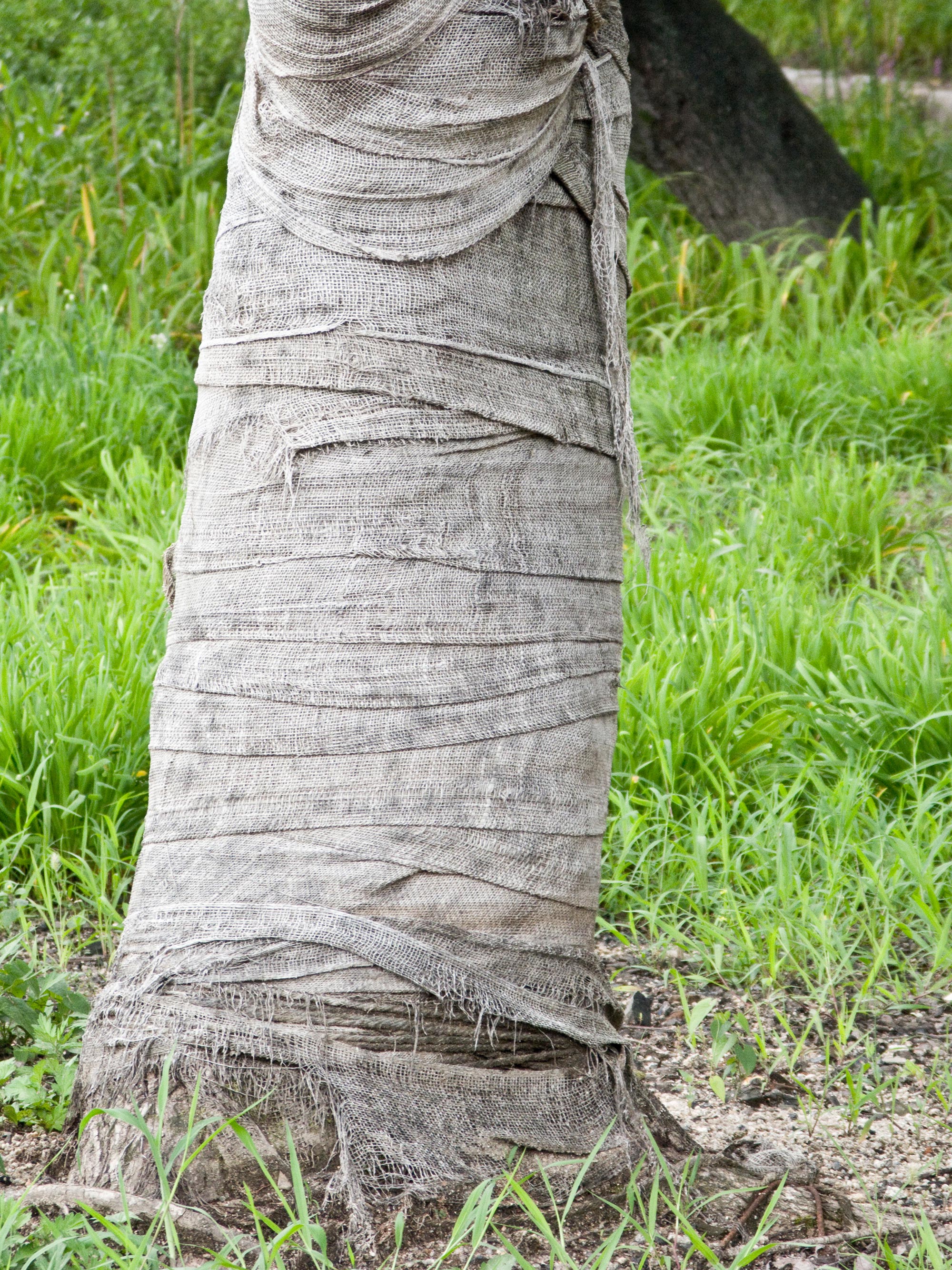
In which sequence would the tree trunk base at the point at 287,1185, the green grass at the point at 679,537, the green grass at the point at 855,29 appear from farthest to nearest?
the green grass at the point at 855,29 → the green grass at the point at 679,537 → the tree trunk base at the point at 287,1185

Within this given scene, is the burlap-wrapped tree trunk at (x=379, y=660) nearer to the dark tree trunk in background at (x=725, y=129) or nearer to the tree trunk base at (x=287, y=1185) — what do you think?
the tree trunk base at (x=287, y=1185)

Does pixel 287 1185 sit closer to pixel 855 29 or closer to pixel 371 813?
pixel 371 813

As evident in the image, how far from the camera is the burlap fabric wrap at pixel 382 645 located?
1.52 meters

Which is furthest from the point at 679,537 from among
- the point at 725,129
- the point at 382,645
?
the point at 725,129

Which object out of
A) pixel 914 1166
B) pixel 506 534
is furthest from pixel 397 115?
pixel 914 1166

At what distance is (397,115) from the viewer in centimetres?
153

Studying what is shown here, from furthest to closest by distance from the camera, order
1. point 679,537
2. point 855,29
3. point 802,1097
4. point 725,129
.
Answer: point 855,29 → point 725,129 → point 679,537 → point 802,1097

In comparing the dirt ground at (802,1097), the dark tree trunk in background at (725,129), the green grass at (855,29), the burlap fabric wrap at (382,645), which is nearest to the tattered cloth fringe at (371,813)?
the burlap fabric wrap at (382,645)

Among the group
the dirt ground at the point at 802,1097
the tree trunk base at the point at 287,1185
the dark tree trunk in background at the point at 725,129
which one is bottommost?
the dirt ground at the point at 802,1097

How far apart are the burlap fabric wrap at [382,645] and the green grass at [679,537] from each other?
0.82ft

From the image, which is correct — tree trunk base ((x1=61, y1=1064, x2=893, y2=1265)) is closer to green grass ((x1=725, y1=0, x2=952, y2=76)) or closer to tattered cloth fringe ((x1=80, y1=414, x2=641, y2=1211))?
tattered cloth fringe ((x1=80, y1=414, x2=641, y2=1211))

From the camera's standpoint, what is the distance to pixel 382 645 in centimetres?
155

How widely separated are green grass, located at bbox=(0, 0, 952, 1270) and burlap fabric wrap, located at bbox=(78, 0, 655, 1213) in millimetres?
249

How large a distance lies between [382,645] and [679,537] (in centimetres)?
241
